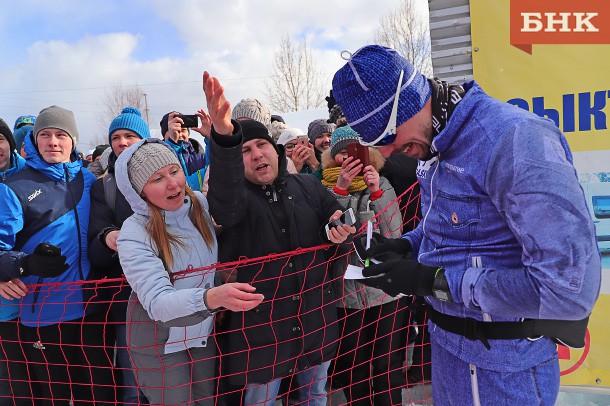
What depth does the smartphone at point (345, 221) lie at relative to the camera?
2.20 m

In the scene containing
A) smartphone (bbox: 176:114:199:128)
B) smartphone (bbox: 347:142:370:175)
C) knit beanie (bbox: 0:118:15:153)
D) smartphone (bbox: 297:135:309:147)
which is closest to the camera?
smartphone (bbox: 347:142:370:175)

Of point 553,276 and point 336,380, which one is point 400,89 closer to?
point 553,276

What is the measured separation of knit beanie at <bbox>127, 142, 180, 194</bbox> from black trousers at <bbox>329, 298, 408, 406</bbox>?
4.94 feet

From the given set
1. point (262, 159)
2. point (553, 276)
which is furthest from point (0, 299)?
point (553, 276)

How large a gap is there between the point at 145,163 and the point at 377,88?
4.14 feet

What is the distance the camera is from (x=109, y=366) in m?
2.71

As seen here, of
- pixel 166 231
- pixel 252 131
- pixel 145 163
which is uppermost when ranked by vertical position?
pixel 252 131

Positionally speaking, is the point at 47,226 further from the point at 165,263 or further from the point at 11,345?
the point at 165,263

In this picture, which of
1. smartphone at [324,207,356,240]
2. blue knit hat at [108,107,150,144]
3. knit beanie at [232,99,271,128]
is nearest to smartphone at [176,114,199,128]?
blue knit hat at [108,107,150,144]

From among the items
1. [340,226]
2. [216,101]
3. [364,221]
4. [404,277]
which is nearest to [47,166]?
[216,101]

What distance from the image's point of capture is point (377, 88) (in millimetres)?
1366

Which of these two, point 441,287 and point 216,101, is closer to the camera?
point 441,287

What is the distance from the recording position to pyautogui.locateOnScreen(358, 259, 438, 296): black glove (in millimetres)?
1346

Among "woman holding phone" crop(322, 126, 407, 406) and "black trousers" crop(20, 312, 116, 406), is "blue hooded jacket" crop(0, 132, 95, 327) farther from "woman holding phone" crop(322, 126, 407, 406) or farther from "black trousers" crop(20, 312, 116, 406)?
"woman holding phone" crop(322, 126, 407, 406)
